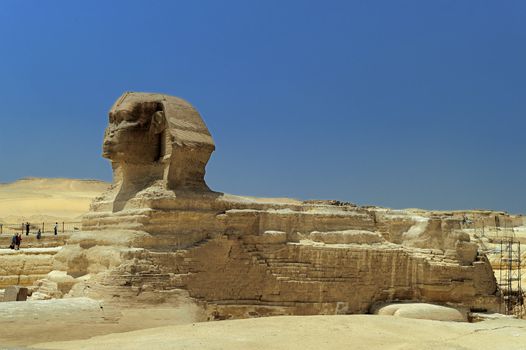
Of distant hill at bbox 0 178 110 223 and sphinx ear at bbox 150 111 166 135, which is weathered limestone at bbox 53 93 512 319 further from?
distant hill at bbox 0 178 110 223

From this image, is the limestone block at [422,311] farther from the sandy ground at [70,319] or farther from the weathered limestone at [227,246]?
the sandy ground at [70,319]

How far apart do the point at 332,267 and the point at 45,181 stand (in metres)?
70.5

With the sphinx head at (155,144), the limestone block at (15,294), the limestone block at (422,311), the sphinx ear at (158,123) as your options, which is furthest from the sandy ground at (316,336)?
the sphinx ear at (158,123)

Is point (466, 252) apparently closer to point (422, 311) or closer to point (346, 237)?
point (422, 311)

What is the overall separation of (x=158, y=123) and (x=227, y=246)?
2973 mm

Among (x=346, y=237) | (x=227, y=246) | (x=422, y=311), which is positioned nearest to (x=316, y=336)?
(x=227, y=246)

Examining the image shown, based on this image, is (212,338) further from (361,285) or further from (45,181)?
(45,181)

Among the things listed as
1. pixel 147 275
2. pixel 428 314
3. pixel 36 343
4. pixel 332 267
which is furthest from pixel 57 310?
pixel 428 314

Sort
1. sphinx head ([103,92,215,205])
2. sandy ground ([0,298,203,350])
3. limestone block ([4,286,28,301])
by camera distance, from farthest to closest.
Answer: sphinx head ([103,92,215,205])
limestone block ([4,286,28,301])
sandy ground ([0,298,203,350])

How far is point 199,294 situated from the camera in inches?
476

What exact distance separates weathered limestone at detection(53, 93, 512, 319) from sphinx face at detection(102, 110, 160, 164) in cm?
2

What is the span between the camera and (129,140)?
517 inches

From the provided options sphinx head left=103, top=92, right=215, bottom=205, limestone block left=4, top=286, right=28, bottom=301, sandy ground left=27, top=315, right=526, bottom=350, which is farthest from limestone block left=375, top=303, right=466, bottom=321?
limestone block left=4, top=286, right=28, bottom=301

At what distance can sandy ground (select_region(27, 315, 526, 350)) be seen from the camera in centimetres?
897
